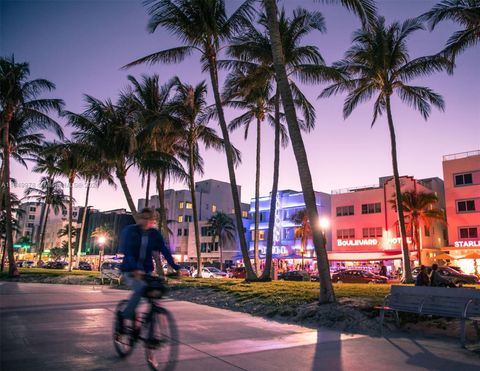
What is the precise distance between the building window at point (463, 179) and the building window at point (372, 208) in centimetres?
886

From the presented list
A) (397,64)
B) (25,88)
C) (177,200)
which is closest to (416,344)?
(397,64)

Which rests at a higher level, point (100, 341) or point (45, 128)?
point (45, 128)

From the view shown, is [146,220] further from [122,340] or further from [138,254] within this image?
[122,340]

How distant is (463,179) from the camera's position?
4406 cm

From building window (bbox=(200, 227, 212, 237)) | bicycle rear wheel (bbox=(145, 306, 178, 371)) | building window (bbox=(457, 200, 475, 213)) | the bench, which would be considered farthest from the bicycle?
building window (bbox=(200, 227, 212, 237))

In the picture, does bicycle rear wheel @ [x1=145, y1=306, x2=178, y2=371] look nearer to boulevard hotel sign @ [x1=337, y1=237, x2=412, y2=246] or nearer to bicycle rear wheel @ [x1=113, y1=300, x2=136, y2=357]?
bicycle rear wheel @ [x1=113, y1=300, x2=136, y2=357]

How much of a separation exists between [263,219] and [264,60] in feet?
153

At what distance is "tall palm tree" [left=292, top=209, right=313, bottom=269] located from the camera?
56438mm

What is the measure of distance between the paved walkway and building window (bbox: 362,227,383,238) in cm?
4222

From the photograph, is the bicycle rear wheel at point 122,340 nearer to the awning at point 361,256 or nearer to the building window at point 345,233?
the awning at point 361,256

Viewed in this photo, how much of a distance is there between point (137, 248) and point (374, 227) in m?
47.4

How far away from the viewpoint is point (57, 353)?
6.13 meters

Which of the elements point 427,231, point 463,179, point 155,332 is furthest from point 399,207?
point 427,231

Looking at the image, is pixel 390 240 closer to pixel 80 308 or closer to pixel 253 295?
pixel 253 295
